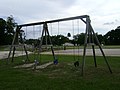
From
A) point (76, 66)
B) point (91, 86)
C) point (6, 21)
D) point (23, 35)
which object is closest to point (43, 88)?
point (91, 86)

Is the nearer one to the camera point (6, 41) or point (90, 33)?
point (90, 33)

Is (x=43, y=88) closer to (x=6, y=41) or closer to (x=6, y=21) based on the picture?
(x=6, y=41)

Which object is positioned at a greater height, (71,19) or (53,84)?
(71,19)

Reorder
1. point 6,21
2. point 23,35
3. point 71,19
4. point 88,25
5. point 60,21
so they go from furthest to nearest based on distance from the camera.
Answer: point 6,21 < point 23,35 < point 60,21 < point 71,19 < point 88,25

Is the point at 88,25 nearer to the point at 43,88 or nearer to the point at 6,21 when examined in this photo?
the point at 43,88

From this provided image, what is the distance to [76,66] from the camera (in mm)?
11570

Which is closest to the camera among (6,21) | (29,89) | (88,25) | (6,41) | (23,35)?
(29,89)

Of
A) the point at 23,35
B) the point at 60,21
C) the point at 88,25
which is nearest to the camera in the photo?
the point at 88,25

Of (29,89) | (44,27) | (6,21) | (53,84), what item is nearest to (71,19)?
(44,27)

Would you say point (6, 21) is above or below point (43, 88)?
above

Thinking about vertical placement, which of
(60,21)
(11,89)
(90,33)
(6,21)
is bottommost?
(11,89)

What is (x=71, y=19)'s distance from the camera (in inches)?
431

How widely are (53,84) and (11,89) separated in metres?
1.39

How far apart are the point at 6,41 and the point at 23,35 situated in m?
56.2
